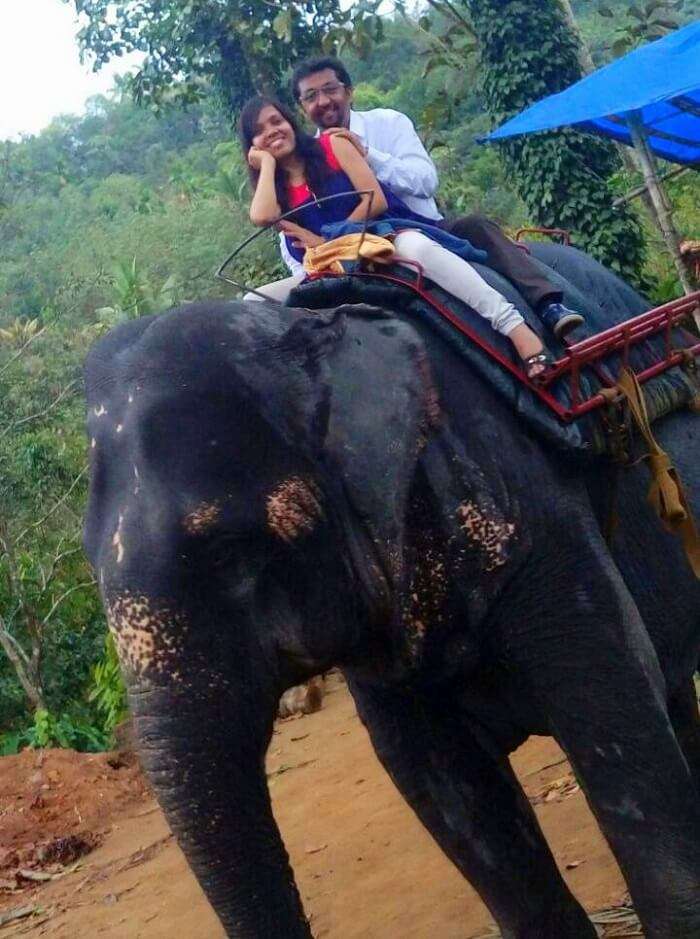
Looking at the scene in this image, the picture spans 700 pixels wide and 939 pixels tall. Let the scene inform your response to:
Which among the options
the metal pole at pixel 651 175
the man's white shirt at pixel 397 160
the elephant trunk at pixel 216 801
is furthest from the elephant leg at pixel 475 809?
the metal pole at pixel 651 175

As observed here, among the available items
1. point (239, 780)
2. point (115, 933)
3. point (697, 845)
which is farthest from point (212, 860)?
point (115, 933)

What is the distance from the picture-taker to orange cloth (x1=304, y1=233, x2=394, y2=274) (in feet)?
10.9

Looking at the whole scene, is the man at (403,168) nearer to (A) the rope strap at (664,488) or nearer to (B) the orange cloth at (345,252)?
(B) the orange cloth at (345,252)

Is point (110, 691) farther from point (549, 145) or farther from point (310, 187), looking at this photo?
point (310, 187)

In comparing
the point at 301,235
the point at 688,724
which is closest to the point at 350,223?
the point at 301,235

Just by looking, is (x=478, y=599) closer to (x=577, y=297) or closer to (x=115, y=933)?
(x=577, y=297)

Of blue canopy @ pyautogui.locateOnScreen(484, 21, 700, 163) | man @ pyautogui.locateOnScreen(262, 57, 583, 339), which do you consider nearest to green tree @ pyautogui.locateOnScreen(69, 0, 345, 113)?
blue canopy @ pyautogui.locateOnScreen(484, 21, 700, 163)

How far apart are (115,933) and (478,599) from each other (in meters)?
4.01

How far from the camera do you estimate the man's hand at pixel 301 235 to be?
3.73 m

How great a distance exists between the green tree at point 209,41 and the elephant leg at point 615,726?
42.6 feet

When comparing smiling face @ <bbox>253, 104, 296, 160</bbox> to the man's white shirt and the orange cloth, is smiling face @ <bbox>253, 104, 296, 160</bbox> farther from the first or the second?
the orange cloth

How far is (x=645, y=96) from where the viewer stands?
24.5 feet

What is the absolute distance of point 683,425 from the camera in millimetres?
4004

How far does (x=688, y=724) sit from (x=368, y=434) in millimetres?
2288
